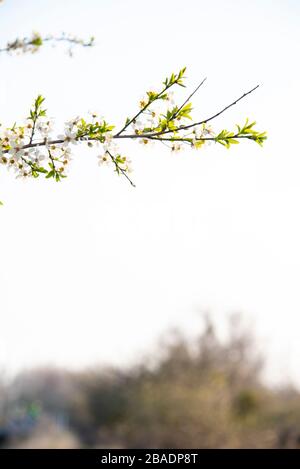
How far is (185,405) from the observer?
13.0 meters

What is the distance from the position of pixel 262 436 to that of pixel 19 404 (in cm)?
4195

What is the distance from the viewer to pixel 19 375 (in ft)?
231

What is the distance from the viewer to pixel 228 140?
2188 millimetres

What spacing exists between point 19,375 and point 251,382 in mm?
59549

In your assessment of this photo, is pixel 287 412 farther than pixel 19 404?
No

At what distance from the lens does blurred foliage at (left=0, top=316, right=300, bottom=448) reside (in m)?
13.0

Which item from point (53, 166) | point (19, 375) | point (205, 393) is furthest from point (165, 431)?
point (19, 375)

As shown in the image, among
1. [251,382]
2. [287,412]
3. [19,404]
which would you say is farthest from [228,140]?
[19,404]

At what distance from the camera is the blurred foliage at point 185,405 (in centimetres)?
1300
